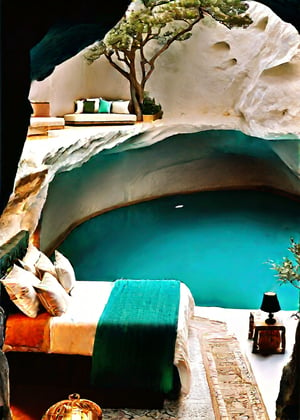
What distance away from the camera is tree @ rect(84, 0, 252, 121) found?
359 inches

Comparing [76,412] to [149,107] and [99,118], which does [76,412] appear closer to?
[99,118]

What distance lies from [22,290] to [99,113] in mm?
5720

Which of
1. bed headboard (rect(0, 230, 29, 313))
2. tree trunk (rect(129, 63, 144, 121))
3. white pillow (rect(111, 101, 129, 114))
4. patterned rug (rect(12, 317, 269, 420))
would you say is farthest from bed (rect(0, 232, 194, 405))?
tree trunk (rect(129, 63, 144, 121))

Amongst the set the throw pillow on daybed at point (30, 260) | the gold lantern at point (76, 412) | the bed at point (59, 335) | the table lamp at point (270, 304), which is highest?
the throw pillow on daybed at point (30, 260)

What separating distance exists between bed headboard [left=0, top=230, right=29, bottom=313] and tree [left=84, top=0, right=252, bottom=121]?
194 inches

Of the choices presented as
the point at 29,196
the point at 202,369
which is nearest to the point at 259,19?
the point at 29,196

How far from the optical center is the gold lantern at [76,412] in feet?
11.5

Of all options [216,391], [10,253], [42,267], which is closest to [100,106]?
[42,267]

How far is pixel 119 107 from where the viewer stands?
1004cm

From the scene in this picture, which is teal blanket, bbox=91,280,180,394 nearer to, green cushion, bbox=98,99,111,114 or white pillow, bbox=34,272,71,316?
white pillow, bbox=34,272,71,316

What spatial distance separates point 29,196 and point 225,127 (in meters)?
5.49

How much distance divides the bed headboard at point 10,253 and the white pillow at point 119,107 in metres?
4.89

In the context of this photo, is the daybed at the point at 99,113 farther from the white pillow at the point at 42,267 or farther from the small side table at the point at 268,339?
the small side table at the point at 268,339

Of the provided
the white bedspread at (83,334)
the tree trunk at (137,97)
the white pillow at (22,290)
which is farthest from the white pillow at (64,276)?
the tree trunk at (137,97)
